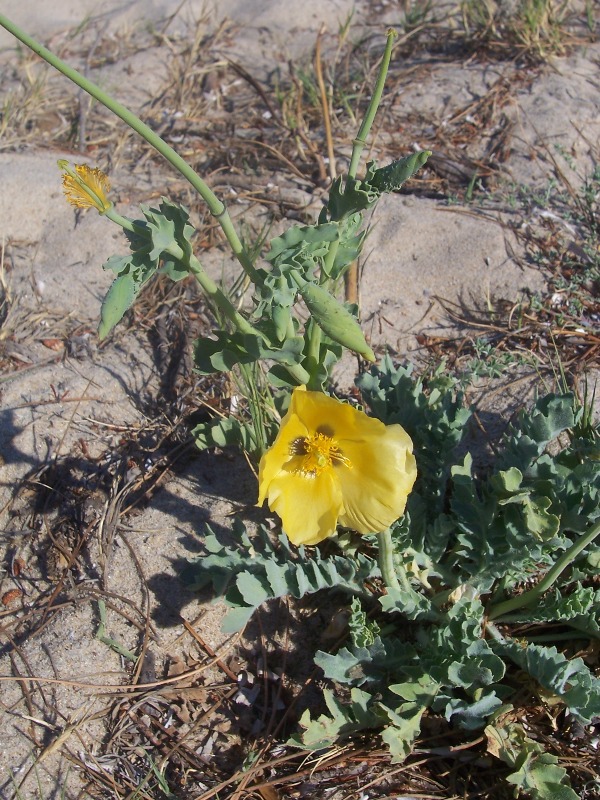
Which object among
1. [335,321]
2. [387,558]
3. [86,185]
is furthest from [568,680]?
[86,185]

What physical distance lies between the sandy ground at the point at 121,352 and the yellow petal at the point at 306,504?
792 mm

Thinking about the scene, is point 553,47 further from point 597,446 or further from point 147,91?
point 597,446

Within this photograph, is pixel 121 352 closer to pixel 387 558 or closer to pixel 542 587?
pixel 387 558

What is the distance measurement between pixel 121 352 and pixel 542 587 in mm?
1770

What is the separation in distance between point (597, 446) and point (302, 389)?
81 centimetres

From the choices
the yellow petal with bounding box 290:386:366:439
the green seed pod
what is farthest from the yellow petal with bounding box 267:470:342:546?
the green seed pod

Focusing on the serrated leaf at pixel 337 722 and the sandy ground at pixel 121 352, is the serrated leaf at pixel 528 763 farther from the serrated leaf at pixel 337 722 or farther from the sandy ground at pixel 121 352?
the sandy ground at pixel 121 352

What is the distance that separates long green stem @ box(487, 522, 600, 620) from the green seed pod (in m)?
0.74

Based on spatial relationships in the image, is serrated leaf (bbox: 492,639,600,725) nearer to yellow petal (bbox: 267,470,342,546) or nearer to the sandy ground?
yellow petal (bbox: 267,470,342,546)

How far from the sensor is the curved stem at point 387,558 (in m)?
1.86

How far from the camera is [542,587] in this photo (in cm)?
198

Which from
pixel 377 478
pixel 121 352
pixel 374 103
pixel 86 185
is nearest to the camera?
pixel 86 185

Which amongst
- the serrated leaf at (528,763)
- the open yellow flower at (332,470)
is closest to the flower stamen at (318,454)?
the open yellow flower at (332,470)

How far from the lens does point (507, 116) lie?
3.55 m
